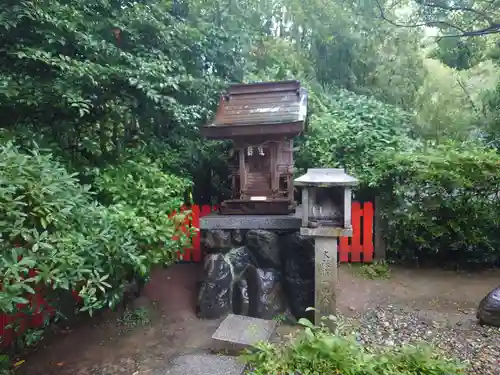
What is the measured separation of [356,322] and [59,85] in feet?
15.7

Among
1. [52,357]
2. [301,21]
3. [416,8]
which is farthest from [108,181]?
[301,21]

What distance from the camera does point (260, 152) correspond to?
18.1ft

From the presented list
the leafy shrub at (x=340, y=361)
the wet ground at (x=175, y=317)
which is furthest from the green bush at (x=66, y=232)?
the leafy shrub at (x=340, y=361)

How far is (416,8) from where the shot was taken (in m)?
6.68

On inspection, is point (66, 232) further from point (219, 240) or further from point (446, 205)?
point (446, 205)

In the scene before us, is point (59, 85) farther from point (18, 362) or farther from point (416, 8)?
point (416, 8)

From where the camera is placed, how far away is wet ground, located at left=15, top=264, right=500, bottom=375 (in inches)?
163

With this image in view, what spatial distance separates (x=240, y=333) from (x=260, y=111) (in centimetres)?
330

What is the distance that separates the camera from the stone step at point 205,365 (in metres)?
3.85

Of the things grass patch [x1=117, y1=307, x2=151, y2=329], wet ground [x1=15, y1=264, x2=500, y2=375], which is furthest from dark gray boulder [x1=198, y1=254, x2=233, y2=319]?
grass patch [x1=117, y1=307, x2=151, y2=329]

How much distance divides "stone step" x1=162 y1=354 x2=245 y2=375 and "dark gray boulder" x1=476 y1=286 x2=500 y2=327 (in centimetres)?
314

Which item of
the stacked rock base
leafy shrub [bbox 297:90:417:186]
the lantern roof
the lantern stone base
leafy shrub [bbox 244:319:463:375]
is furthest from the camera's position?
leafy shrub [bbox 297:90:417:186]

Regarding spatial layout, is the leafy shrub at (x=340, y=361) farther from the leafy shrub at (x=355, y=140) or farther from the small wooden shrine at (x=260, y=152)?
the leafy shrub at (x=355, y=140)

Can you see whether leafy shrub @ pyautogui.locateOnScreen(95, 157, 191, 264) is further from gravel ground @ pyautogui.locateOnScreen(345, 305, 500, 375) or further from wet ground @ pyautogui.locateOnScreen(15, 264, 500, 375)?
gravel ground @ pyautogui.locateOnScreen(345, 305, 500, 375)
